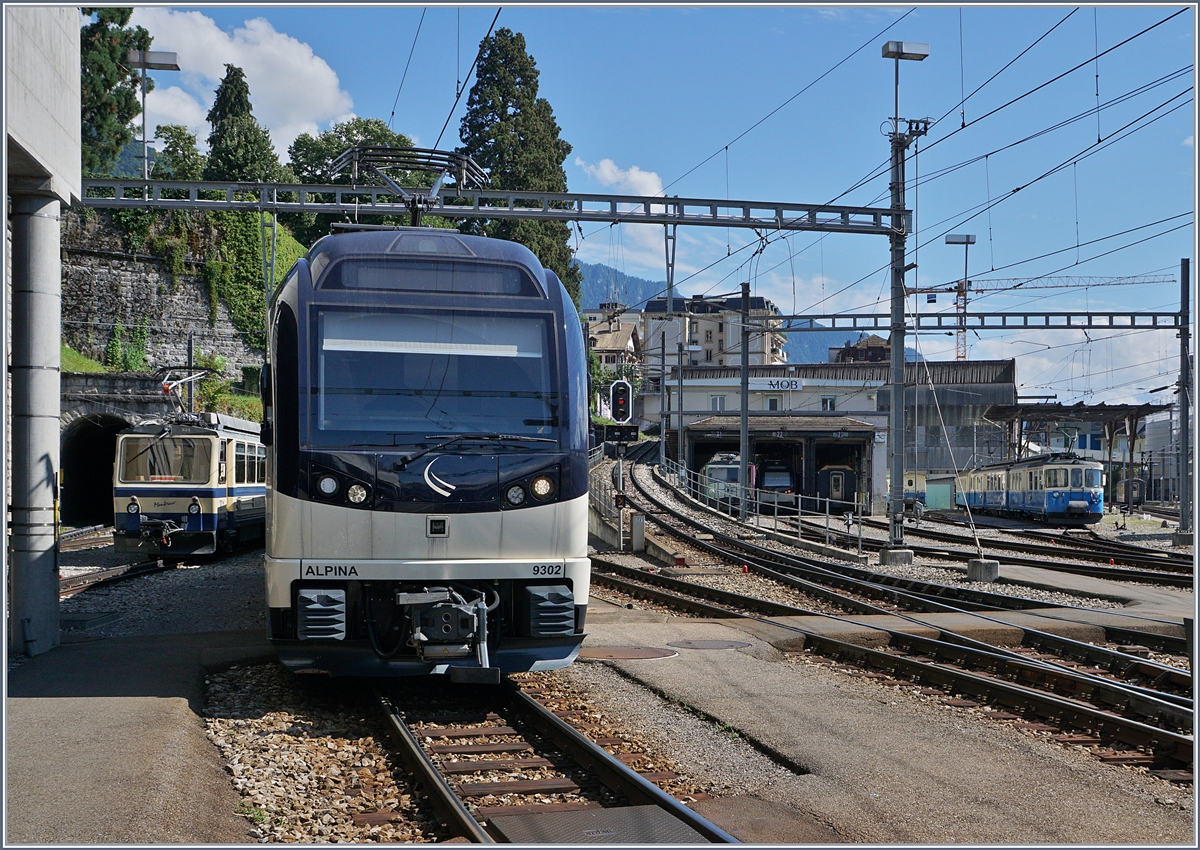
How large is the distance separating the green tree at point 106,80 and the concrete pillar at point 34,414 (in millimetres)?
32774

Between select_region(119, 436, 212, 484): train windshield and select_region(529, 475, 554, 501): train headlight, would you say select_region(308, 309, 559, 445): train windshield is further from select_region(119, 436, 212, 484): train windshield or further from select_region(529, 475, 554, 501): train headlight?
select_region(119, 436, 212, 484): train windshield

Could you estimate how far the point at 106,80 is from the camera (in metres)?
41.7

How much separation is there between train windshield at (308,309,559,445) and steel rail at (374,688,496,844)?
2.02 meters

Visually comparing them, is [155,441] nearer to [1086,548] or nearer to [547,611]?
[547,611]

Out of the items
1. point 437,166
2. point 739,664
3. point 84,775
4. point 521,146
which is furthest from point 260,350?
point 84,775

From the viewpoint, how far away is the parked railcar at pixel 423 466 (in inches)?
301

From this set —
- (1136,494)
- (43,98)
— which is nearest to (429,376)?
(43,98)

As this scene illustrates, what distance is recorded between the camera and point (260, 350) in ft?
139

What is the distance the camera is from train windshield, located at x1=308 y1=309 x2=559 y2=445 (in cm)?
777

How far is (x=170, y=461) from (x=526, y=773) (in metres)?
16.2

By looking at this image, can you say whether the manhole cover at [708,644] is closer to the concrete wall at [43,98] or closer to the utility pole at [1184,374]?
the concrete wall at [43,98]

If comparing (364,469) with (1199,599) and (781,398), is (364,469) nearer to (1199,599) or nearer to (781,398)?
(1199,599)

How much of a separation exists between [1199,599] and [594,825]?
4621 mm

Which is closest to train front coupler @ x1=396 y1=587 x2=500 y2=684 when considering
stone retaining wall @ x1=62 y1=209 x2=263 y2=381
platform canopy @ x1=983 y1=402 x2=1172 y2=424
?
stone retaining wall @ x1=62 y1=209 x2=263 y2=381
